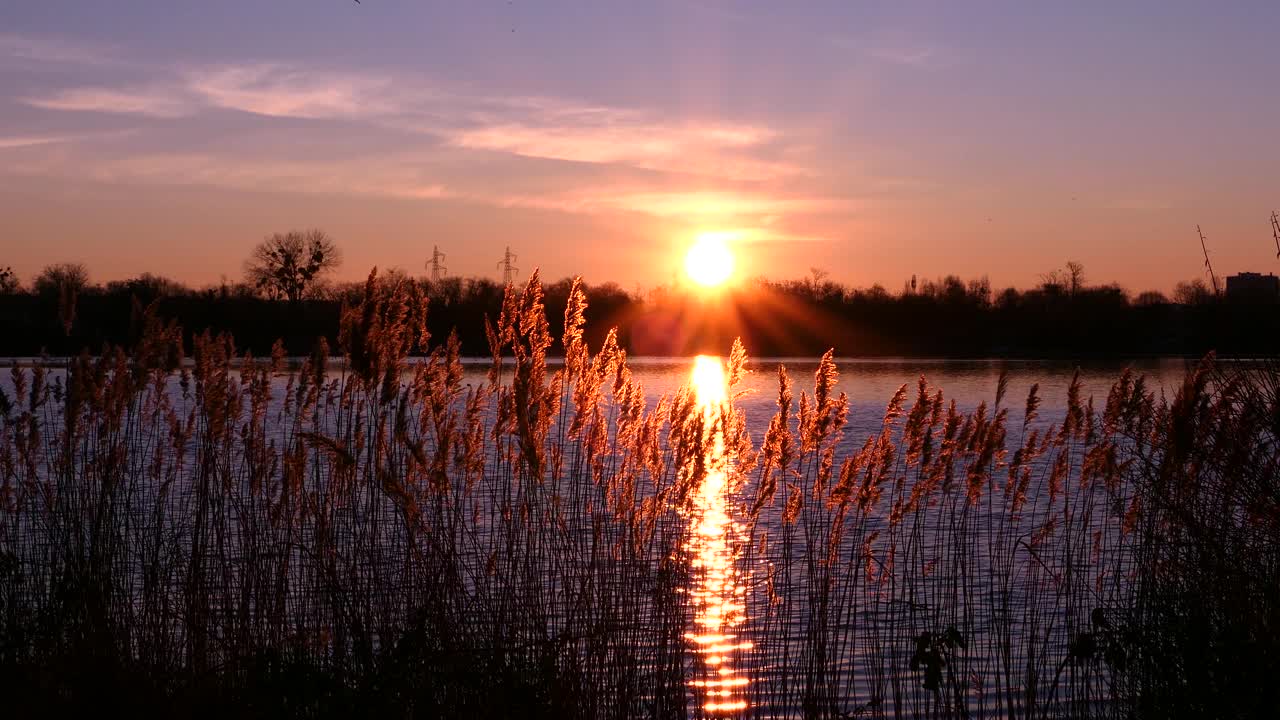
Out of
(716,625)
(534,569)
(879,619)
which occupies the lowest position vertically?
(879,619)

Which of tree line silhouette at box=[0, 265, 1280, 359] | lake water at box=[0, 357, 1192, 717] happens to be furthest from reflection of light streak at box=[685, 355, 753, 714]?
tree line silhouette at box=[0, 265, 1280, 359]

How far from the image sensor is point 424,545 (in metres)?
6.38

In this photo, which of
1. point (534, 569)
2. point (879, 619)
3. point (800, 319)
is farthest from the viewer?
point (800, 319)

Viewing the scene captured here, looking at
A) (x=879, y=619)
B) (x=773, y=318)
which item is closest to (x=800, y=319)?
(x=773, y=318)

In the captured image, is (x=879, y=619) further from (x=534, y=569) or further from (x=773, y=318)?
(x=773, y=318)

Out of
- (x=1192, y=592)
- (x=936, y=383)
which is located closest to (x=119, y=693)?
(x=1192, y=592)

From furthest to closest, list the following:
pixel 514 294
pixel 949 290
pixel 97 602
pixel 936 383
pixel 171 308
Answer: pixel 949 290 < pixel 936 383 < pixel 171 308 < pixel 514 294 < pixel 97 602

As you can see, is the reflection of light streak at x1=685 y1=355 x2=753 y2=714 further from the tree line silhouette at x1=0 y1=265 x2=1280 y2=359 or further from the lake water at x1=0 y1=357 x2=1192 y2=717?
the tree line silhouette at x1=0 y1=265 x2=1280 y2=359

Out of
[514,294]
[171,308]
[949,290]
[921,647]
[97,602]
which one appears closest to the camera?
[921,647]

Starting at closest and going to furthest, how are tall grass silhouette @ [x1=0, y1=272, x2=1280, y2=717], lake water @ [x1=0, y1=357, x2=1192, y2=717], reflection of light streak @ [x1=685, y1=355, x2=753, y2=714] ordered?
tall grass silhouette @ [x1=0, y1=272, x2=1280, y2=717] < lake water @ [x1=0, y1=357, x2=1192, y2=717] < reflection of light streak @ [x1=685, y1=355, x2=753, y2=714]

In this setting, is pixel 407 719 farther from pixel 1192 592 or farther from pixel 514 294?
pixel 1192 592

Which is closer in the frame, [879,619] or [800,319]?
[879,619]

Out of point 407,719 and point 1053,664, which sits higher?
point 407,719

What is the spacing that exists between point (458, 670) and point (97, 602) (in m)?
2.19
